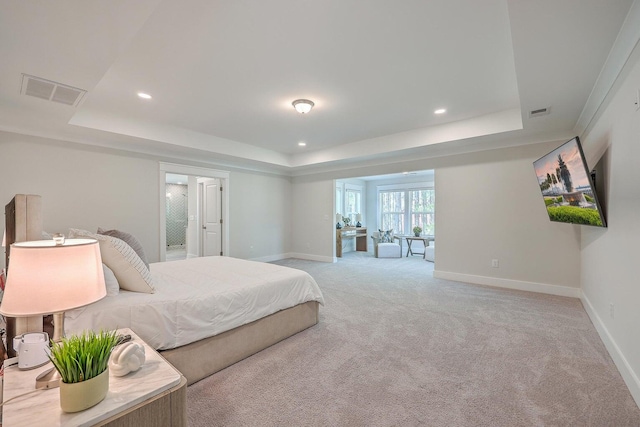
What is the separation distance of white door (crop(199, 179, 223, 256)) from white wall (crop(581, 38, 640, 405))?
19.7ft

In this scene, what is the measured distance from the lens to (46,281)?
100 cm

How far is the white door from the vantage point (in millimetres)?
6184

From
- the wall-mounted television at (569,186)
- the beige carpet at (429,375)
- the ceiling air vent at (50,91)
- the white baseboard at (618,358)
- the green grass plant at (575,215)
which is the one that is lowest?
the beige carpet at (429,375)

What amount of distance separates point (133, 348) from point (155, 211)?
14.3ft

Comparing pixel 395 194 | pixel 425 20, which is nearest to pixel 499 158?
pixel 425 20

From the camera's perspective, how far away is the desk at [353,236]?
7.59 m

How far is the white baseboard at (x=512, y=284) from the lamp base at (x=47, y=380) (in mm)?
5219

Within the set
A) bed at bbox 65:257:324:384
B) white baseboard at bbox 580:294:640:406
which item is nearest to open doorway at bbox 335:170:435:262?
white baseboard at bbox 580:294:640:406

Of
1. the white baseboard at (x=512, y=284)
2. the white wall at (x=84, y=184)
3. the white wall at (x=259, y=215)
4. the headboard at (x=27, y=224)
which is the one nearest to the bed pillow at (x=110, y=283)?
the headboard at (x=27, y=224)

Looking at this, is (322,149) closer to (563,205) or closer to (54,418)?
(563,205)

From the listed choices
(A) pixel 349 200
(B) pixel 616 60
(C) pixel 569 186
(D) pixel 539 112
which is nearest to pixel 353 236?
(A) pixel 349 200

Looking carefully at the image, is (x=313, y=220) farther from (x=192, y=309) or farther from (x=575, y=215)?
(x=192, y=309)

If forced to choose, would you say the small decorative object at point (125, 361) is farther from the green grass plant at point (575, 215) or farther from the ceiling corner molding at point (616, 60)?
the green grass plant at point (575, 215)

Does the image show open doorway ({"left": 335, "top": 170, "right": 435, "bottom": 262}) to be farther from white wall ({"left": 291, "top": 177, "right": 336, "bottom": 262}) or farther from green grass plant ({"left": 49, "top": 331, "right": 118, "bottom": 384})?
green grass plant ({"left": 49, "top": 331, "right": 118, "bottom": 384})
